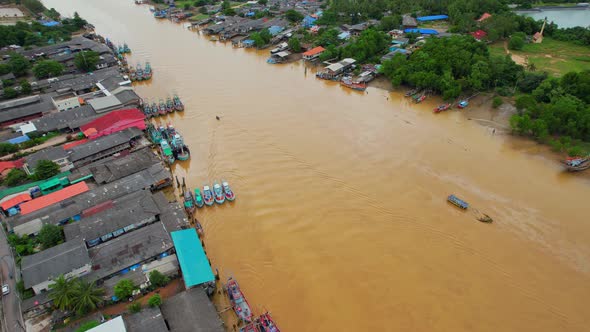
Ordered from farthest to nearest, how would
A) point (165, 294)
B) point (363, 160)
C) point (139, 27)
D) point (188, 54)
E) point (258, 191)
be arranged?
point (139, 27) → point (188, 54) → point (363, 160) → point (258, 191) → point (165, 294)

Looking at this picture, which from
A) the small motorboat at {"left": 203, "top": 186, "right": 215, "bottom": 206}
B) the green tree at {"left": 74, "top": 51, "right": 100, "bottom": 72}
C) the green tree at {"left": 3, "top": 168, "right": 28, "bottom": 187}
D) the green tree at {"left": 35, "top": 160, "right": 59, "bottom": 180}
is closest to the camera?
the small motorboat at {"left": 203, "top": 186, "right": 215, "bottom": 206}

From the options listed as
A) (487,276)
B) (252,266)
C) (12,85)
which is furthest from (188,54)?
(487,276)

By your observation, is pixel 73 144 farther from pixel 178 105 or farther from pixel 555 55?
pixel 555 55

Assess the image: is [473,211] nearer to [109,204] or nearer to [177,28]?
[109,204]

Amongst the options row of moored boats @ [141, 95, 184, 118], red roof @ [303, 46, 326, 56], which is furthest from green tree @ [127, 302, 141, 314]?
red roof @ [303, 46, 326, 56]

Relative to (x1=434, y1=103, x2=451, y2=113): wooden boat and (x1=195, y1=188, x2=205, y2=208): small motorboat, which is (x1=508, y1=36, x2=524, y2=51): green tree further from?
(x1=195, y1=188, x2=205, y2=208): small motorboat

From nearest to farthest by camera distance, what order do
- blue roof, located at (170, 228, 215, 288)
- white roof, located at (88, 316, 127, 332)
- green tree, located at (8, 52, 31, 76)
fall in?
white roof, located at (88, 316, 127, 332) → blue roof, located at (170, 228, 215, 288) → green tree, located at (8, 52, 31, 76)
